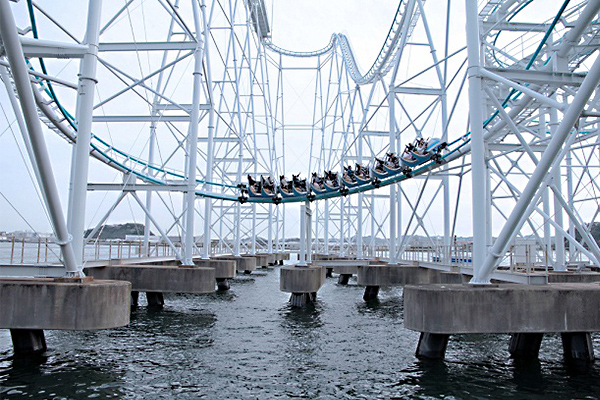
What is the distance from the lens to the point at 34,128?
8398 millimetres

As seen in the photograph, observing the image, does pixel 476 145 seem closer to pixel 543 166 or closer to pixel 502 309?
pixel 543 166

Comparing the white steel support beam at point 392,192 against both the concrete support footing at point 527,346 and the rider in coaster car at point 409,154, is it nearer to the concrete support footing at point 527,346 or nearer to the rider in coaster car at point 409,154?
the rider in coaster car at point 409,154

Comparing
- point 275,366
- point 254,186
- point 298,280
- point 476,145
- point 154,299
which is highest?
point 254,186

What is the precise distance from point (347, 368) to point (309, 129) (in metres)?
50.1

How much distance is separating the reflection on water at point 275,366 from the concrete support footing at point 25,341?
11.5 inches

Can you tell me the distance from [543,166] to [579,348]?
634cm

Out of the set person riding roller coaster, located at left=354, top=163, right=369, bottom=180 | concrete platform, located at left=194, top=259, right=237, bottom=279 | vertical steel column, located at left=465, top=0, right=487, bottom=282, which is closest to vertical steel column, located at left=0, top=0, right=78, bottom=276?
vertical steel column, located at left=465, top=0, right=487, bottom=282

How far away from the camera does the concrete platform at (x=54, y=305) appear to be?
10.9 metres

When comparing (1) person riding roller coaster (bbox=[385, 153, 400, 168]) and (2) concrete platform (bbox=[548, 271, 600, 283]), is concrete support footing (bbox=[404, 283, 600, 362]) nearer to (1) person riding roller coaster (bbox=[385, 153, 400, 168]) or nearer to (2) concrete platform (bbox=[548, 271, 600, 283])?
(2) concrete platform (bbox=[548, 271, 600, 283])

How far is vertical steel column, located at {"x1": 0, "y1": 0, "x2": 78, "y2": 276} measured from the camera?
6930 millimetres

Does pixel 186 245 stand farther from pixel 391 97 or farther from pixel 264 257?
pixel 264 257

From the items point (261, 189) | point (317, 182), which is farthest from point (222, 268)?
point (317, 182)

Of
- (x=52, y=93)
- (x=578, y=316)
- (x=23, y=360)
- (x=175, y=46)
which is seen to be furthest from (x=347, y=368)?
(x=175, y=46)

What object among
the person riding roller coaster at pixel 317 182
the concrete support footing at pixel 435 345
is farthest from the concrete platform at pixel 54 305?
the person riding roller coaster at pixel 317 182
